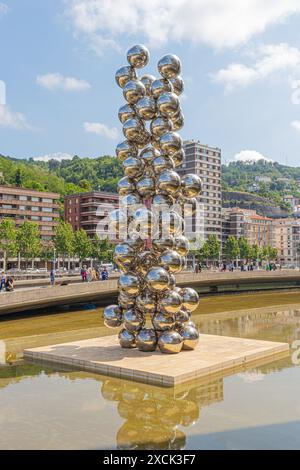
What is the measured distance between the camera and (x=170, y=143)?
41.4ft

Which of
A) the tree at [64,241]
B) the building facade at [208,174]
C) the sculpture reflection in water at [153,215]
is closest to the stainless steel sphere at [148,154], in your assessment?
the sculpture reflection in water at [153,215]

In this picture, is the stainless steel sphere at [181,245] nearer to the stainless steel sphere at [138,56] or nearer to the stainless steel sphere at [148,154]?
the stainless steel sphere at [148,154]

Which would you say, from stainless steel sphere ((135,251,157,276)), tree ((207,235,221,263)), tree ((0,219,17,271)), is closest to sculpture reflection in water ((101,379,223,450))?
stainless steel sphere ((135,251,157,276))

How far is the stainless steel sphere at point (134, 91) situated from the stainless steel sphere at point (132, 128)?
0.59 m

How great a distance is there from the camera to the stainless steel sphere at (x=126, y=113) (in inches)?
522

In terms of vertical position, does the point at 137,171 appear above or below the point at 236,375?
above

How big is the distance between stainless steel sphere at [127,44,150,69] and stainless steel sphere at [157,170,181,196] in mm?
3428

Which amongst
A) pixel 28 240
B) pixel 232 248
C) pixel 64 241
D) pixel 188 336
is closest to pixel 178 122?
pixel 188 336

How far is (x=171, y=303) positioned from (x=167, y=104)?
17.5 ft

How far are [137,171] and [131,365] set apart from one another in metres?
5.18

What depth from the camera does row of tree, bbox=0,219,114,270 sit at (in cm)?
6975
